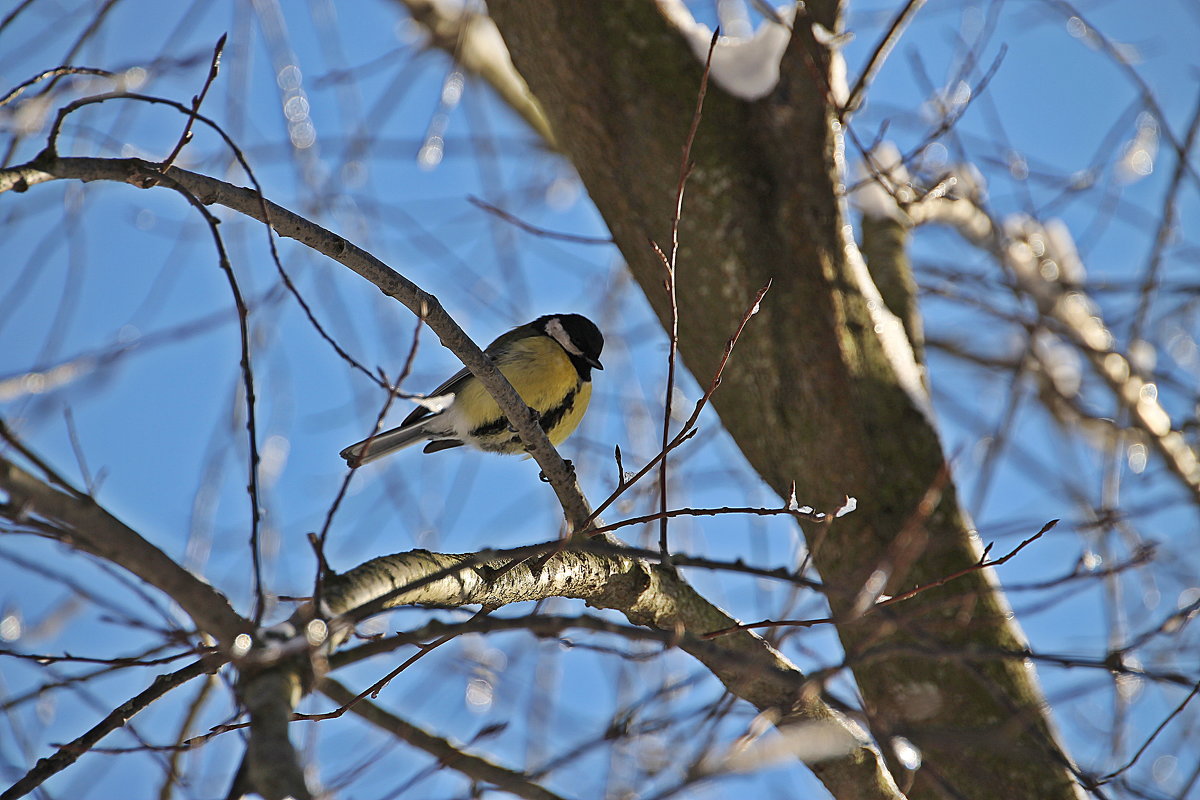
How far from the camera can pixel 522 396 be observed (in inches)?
141

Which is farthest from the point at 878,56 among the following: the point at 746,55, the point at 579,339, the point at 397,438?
the point at 397,438

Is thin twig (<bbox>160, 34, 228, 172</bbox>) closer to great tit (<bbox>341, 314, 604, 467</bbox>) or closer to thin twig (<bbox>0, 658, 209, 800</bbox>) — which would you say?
thin twig (<bbox>0, 658, 209, 800</bbox>)

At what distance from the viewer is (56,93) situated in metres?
2.73

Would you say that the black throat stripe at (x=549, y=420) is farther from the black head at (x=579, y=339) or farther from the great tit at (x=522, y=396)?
the black head at (x=579, y=339)

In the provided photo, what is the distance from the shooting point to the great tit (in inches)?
139

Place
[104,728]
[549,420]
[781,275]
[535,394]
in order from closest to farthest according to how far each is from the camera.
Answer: [104,728], [781,275], [535,394], [549,420]

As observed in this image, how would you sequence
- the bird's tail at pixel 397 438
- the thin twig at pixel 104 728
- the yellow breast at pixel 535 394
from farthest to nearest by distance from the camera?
→ the bird's tail at pixel 397 438 < the yellow breast at pixel 535 394 < the thin twig at pixel 104 728

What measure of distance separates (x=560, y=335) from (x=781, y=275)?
134 centimetres

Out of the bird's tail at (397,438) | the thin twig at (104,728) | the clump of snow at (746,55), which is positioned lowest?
the thin twig at (104,728)

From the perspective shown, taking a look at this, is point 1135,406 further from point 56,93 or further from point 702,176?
point 56,93

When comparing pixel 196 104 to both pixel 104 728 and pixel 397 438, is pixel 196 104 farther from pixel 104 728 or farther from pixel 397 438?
pixel 397 438

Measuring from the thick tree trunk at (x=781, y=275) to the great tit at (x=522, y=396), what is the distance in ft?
2.55

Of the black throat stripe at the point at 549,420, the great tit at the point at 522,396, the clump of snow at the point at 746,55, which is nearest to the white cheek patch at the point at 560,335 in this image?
the great tit at the point at 522,396

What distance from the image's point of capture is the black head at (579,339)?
12.3 feet
